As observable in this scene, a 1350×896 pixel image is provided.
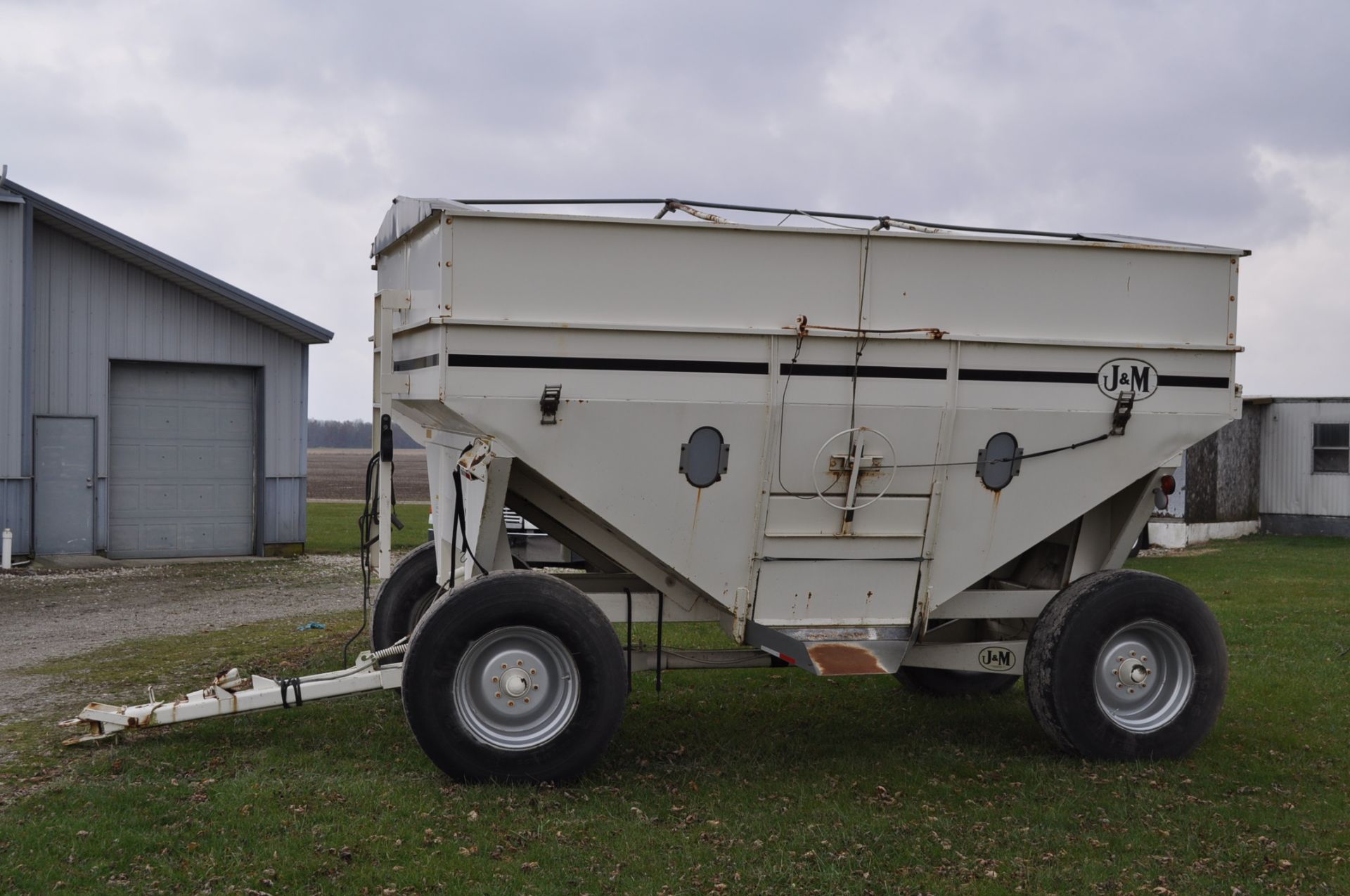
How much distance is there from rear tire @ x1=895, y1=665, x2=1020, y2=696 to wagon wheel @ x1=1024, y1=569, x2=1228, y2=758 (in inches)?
69.6

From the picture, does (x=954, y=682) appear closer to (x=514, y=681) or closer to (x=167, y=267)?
(x=514, y=681)

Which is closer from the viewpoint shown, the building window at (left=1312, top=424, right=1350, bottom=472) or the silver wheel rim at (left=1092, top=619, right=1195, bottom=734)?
the silver wheel rim at (left=1092, top=619, right=1195, bottom=734)

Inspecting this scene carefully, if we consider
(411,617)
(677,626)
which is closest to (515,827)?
(411,617)

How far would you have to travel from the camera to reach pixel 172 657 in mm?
10289

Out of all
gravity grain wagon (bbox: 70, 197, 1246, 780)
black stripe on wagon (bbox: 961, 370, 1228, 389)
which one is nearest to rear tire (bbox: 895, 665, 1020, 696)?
gravity grain wagon (bbox: 70, 197, 1246, 780)

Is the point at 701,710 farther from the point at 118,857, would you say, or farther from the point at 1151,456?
the point at 118,857

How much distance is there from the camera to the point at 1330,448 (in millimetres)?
25219

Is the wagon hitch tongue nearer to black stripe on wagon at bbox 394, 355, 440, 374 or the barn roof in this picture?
black stripe on wagon at bbox 394, 355, 440, 374

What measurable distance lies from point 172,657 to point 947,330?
6.97m

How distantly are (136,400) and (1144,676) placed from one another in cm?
1536

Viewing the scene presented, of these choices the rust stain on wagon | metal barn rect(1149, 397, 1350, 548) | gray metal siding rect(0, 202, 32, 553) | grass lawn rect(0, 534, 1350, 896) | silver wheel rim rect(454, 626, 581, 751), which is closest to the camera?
grass lawn rect(0, 534, 1350, 896)

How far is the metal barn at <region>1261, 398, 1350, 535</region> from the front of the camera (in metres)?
25.1

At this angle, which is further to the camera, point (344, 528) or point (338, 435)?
point (338, 435)

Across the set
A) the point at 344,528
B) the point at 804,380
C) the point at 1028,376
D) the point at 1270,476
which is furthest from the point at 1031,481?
the point at 1270,476
